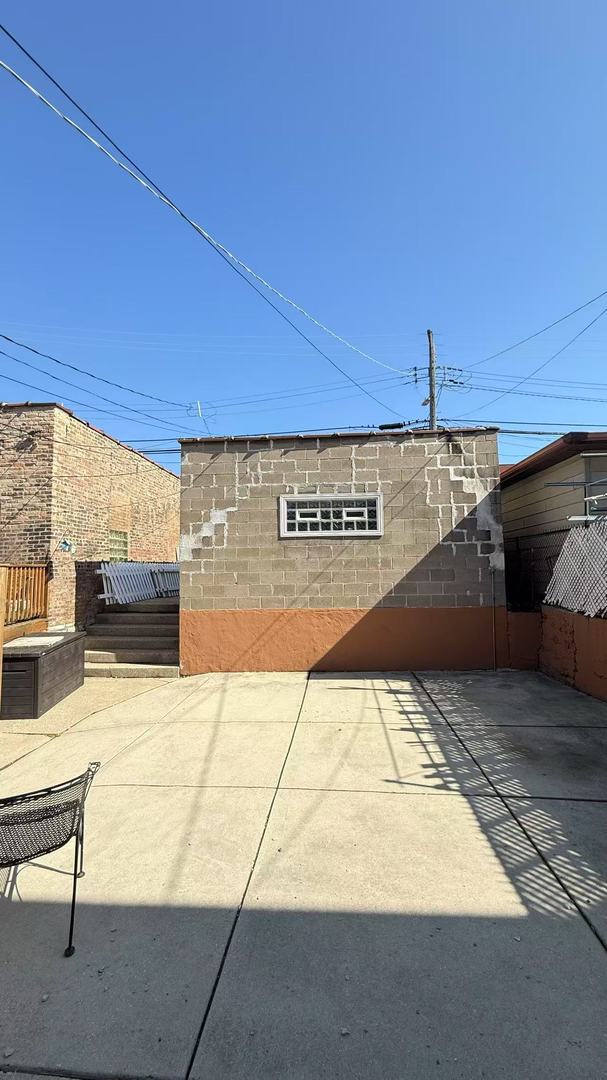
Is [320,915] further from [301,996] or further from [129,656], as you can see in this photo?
Result: [129,656]

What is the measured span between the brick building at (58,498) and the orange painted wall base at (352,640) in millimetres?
3184

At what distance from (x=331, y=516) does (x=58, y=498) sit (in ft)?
18.9

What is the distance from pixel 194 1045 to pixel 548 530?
8791mm

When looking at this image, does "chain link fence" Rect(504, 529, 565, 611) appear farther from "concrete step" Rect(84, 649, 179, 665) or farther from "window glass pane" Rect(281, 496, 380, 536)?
"concrete step" Rect(84, 649, 179, 665)

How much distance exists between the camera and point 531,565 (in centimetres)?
948

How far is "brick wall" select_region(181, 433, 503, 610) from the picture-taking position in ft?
28.3

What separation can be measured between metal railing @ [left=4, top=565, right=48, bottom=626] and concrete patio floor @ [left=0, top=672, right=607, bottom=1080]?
4.01m

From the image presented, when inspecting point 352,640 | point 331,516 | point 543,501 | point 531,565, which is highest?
point 543,501

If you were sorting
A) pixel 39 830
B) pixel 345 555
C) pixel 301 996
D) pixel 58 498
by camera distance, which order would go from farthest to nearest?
1. pixel 58 498
2. pixel 345 555
3. pixel 39 830
4. pixel 301 996

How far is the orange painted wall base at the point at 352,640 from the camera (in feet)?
27.9

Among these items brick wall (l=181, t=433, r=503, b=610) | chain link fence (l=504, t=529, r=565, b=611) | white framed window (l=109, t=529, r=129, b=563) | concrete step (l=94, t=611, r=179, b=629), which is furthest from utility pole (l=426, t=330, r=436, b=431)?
concrete step (l=94, t=611, r=179, b=629)

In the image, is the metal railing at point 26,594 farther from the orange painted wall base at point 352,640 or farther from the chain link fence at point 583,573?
the chain link fence at point 583,573

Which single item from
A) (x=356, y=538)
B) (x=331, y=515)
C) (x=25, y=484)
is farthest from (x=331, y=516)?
(x=25, y=484)

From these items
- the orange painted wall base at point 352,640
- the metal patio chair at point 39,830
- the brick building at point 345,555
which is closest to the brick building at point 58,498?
the brick building at point 345,555
